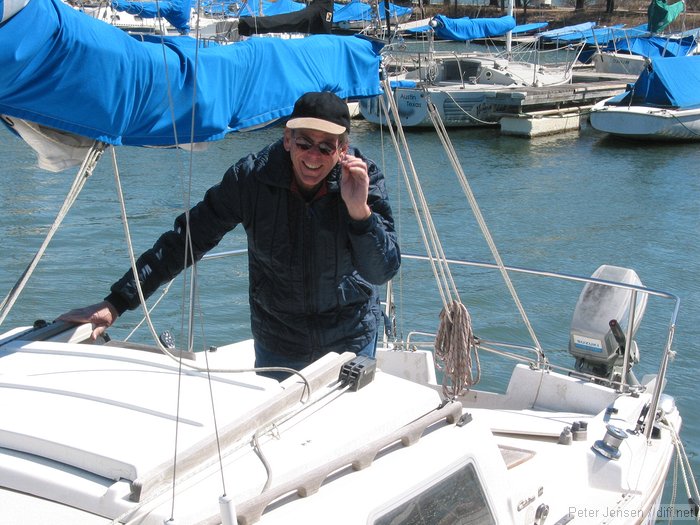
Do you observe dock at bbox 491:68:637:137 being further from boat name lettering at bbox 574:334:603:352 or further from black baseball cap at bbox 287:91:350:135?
black baseball cap at bbox 287:91:350:135

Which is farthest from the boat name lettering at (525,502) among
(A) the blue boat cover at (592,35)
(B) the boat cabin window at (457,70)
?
(A) the blue boat cover at (592,35)

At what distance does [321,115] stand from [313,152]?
0.13 meters

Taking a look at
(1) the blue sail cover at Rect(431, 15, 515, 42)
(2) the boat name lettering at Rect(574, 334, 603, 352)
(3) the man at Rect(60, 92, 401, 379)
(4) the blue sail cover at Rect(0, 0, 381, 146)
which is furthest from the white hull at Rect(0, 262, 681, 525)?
(1) the blue sail cover at Rect(431, 15, 515, 42)

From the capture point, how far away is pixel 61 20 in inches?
108

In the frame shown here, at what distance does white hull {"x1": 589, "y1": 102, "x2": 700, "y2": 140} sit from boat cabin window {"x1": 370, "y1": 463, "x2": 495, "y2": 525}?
74.8 feet

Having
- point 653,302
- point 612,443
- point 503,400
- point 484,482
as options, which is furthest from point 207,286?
point 484,482

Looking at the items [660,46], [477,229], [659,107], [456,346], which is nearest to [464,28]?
[659,107]

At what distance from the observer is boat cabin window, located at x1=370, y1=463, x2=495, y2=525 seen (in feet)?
9.02

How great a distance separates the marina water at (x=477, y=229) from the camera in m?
9.98

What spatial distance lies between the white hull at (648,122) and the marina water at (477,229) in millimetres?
406

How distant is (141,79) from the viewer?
3.10m

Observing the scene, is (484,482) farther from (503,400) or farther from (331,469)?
(503,400)

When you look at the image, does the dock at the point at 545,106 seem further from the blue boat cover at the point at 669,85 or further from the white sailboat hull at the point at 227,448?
the white sailboat hull at the point at 227,448

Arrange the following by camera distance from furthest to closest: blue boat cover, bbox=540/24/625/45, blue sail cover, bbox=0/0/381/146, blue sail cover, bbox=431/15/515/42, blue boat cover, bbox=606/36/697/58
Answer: blue boat cover, bbox=540/24/625/45 < blue boat cover, bbox=606/36/697/58 < blue sail cover, bbox=431/15/515/42 < blue sail cover, bbox=0/0/381/146
